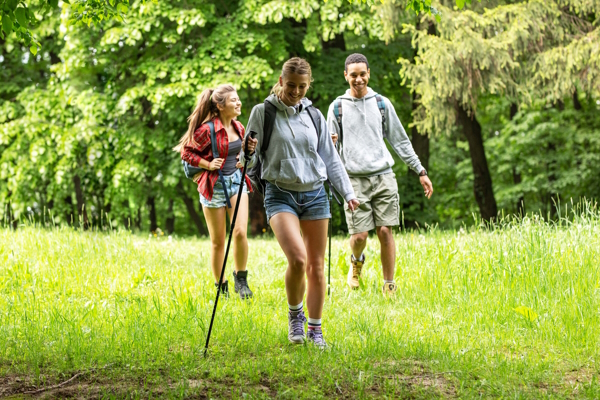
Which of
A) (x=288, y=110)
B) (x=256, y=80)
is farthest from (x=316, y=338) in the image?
(x=256, y=80)

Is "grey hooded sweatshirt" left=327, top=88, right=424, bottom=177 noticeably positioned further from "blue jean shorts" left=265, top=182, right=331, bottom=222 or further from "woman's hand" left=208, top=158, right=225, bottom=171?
"blue jean shorts" left=265, top=182, right=331, bottom=222

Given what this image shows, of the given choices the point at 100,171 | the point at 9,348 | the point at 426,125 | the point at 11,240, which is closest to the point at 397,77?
the point at 426,125

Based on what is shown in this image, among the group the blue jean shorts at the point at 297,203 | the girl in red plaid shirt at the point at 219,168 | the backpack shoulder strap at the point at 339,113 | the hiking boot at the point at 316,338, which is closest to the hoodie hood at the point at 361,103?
the backpack shoulder strap at the point at 339,113

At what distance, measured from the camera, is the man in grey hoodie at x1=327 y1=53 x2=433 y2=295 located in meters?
6.33

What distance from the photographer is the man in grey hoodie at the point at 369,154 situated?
6.33 m

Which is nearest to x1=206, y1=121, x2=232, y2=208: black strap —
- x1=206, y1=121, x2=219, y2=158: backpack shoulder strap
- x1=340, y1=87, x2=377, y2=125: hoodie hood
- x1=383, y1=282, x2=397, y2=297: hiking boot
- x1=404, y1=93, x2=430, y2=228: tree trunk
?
x1=206, y1=121, x2=219, y2=158: backpack shoulder strap

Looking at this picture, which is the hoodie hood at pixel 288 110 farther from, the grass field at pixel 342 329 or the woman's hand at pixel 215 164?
the woman's hand at pixel 215 164

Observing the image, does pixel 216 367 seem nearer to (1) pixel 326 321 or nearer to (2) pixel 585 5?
(1) pixel 326 321

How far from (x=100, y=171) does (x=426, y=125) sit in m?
7.41

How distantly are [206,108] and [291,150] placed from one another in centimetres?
215

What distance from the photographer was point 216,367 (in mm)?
4301

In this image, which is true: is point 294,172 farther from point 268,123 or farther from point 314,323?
point 314,323

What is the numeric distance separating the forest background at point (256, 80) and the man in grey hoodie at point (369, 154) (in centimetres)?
533

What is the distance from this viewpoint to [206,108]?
6.41 m
